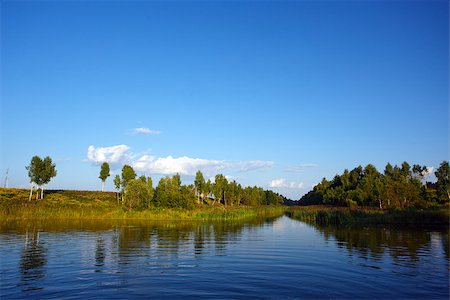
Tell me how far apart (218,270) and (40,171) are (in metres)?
84.1

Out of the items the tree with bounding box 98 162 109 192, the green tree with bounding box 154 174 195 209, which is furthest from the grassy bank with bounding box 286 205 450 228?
the tree with bounding box 98 162 109 192

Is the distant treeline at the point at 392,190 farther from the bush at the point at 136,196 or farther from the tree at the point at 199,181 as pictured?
the bush at the point at 136,196

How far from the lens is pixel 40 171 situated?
86.8m

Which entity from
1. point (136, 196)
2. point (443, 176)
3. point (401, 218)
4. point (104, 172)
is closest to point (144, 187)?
point (136, 196)

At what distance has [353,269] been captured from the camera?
66.5 feet

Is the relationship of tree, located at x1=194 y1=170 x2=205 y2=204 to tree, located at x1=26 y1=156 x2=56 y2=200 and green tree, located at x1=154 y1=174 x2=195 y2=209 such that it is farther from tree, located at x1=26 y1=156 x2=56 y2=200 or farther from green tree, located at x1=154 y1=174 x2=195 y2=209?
tree, located at x1=26 y1=156 x2=56 y2=200

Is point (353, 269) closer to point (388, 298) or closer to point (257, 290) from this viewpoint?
point (388, 298)

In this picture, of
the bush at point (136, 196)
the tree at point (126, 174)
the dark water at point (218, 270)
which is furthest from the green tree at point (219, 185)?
the dark water at point (218, 270)

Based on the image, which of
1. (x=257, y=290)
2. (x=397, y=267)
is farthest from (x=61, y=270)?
(x=397, y=267)

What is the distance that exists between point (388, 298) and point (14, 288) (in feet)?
57.7

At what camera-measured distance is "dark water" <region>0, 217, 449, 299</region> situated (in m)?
15.0

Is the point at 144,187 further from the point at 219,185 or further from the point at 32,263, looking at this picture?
the point at 32,263

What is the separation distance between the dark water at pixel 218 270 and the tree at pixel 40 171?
207 feet

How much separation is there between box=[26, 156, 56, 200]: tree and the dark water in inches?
2479
